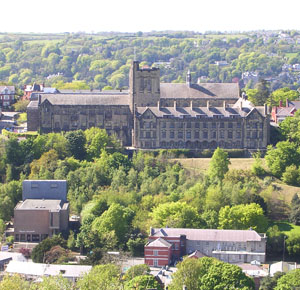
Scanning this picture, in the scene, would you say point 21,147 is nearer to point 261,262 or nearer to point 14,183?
point 14,183

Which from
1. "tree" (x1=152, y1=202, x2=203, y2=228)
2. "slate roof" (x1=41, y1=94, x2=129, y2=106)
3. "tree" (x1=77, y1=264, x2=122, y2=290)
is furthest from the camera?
"slate roof" (x1=41, y1=94, x2=129, y2=106)

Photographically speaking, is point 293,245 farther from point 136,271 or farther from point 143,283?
point 143,283

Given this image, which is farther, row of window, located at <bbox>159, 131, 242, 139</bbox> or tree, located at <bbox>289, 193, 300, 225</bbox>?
row of window, located at <bbox>159, 131, 242, 139</bbox>

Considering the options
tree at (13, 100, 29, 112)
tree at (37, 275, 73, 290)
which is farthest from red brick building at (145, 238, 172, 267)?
tree at (13, 100, 29, 112)

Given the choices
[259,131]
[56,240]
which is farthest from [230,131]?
[56,240]

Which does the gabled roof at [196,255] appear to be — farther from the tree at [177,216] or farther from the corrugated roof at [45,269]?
the corrugated roof at [45,269]

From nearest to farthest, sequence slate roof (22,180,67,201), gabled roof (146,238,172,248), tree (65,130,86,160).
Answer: gabled roof (146,238,172,248) < slate roof (22,180,67,201) < tree (65,130,86,160)

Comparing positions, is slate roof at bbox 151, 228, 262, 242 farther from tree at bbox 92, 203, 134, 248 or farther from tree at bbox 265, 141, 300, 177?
tree at bbox 265, 141, 300, 177
